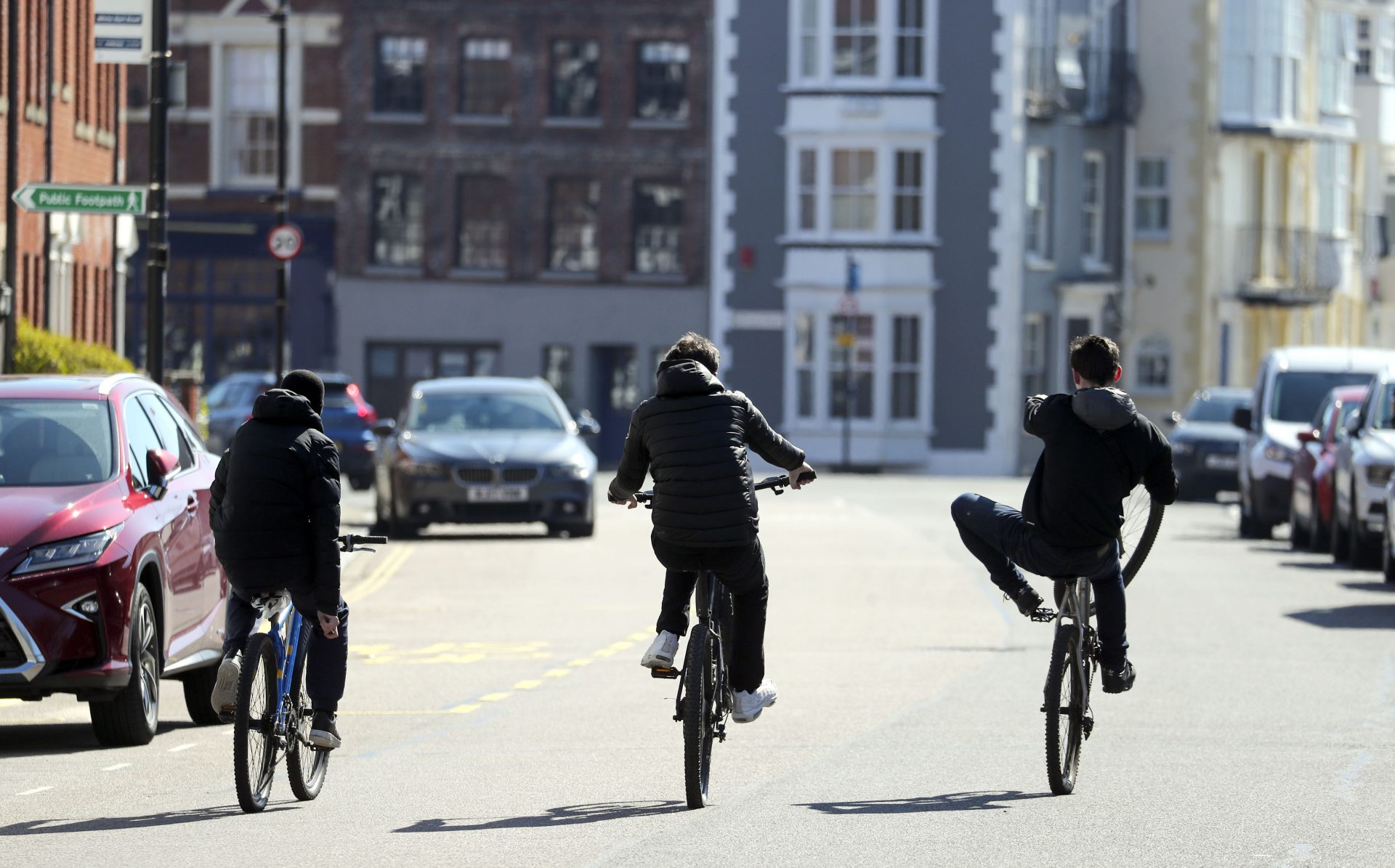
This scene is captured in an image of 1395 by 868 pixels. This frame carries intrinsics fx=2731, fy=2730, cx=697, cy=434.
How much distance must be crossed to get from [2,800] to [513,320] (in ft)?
150

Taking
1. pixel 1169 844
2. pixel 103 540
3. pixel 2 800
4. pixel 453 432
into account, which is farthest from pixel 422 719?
pixel 453 432

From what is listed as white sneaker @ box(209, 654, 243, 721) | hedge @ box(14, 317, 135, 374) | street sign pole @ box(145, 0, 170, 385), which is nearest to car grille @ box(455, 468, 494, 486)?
hedge @ box(14, 317, 135, 374)

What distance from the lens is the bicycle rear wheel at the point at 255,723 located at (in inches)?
359

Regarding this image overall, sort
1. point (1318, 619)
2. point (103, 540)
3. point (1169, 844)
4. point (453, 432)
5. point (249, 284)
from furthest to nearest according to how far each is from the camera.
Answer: point (249, 284) → point (453, 432) → point (1318, 619) → point (103, 540) → point (1169, 844)

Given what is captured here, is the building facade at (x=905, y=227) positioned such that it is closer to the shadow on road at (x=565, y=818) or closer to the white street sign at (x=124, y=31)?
the white street sign at (x=124, y=31)

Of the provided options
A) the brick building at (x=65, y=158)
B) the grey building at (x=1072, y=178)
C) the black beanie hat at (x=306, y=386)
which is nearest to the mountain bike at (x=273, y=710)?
the black beanie hat at (x=306, y=386)

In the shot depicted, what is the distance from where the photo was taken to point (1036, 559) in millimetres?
10156

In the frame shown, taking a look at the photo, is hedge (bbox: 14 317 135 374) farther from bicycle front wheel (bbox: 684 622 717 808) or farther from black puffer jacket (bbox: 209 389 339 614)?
bicycle front wheel (bbox: 684 622 717 808)

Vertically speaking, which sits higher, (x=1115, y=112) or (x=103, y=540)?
(x=1115, y=112)

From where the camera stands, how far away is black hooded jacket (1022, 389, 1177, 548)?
33.1 ft

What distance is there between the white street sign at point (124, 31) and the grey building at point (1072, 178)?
112 feet

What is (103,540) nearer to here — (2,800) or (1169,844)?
(2,800)

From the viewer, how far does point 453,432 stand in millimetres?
27000

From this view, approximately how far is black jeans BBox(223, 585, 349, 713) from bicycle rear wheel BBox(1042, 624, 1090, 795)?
8.27ft
